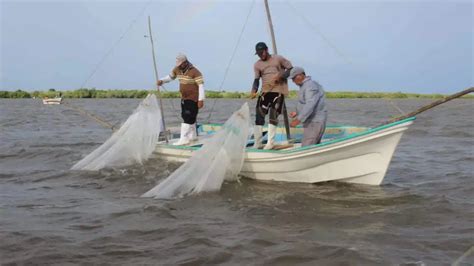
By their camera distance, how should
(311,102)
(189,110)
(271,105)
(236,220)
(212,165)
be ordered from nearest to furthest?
(236,220), (212,165), (311,102), (271,105), (189,110)

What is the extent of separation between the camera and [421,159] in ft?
40.2

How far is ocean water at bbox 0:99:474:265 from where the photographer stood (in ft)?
16.6

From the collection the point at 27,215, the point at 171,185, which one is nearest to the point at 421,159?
the point at 171,185

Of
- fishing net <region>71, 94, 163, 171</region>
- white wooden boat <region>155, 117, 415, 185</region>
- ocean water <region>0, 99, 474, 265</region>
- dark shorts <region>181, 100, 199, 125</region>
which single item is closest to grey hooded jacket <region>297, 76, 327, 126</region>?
white wooden boat <region>155, 117, 415, 185</region>

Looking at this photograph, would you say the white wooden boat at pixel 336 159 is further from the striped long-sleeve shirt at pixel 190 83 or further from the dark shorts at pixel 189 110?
the striped long-sleeve shirt at pixel 190 83

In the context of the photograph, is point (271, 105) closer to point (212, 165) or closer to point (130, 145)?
point (212, 165)

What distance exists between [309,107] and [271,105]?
3.63ft

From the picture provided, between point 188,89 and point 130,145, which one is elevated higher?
point 188,89

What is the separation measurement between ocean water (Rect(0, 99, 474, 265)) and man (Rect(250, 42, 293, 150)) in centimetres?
127

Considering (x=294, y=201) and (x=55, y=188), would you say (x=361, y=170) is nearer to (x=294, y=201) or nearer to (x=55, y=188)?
(x=294, y=201)

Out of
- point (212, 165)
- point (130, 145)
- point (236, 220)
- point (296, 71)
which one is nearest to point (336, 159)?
point (296, 71)

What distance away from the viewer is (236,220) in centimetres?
650

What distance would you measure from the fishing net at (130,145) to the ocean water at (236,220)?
8.0 inches

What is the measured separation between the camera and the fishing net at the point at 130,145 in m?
10.1
